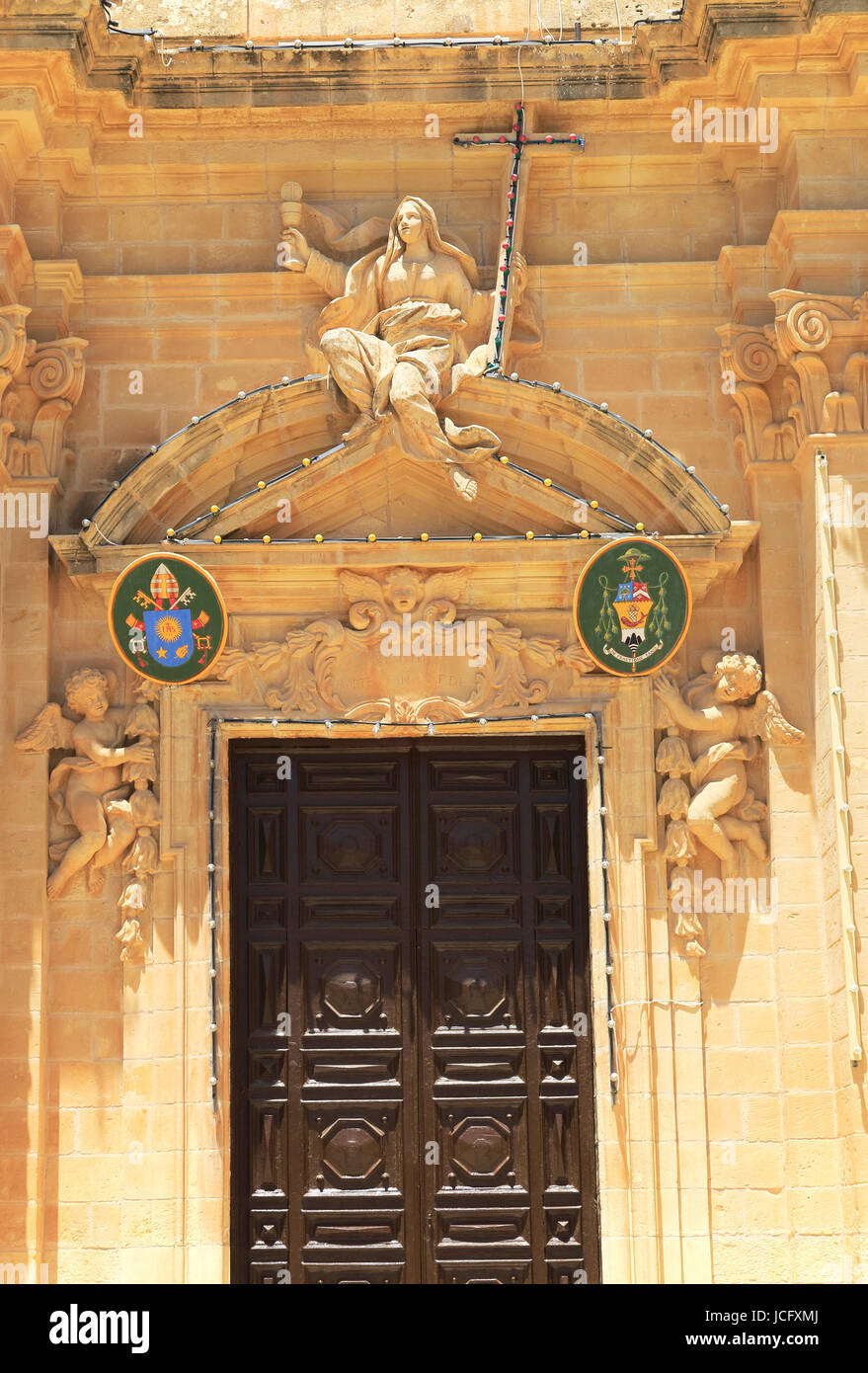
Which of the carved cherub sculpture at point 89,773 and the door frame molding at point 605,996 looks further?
the carved cherub sculpture at point 89,773

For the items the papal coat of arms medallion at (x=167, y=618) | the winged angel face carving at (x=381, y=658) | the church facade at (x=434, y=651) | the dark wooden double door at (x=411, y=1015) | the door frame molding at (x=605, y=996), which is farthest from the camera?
the winged angel face carving at (x=381, y=658)

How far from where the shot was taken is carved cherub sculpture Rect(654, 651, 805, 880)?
981cm

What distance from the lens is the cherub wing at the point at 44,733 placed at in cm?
987

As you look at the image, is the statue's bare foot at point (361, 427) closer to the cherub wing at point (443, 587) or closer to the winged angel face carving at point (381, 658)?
the winged angel face carving at point (381, 658)

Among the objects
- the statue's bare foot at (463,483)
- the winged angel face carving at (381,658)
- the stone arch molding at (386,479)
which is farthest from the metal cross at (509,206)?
the winged angel face carving at (381,658)

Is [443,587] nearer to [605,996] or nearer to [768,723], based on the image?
[768,723]

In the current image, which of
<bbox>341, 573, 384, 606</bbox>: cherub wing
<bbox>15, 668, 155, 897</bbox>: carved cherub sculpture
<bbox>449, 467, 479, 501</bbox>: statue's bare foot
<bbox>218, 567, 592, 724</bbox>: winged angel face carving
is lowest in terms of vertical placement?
<bbox>15, 668, 155, 897</bbox>: carved cherub sculpture

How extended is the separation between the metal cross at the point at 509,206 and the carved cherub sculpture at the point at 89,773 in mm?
2450

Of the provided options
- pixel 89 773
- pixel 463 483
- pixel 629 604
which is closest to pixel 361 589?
pixel 463 483

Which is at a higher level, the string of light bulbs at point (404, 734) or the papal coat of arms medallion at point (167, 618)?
the papal coat of arms medallion at point (167, 618)

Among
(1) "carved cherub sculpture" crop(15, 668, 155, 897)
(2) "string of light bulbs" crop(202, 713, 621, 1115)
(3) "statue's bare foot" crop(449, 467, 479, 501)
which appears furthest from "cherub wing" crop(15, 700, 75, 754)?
(3) "statue's bare foot" crop(449, 467, 479, 501)

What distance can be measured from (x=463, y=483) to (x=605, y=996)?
8.14 ft

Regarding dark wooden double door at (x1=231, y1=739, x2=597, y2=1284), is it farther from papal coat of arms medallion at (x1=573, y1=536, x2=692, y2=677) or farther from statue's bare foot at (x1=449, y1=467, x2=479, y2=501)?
statue's bare foot at (x1=449, y1=467, x2=479, y2=501)

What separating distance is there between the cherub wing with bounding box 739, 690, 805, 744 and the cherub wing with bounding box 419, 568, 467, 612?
56.8 inches
